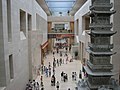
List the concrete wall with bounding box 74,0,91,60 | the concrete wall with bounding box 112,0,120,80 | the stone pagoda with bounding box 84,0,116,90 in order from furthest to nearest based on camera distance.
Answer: the concrete wall with bounding box 74,0,91,60 → the concrete wall with bounding box 112,0,120,80 → the stone pagoda with bounding box 84,0,116,90

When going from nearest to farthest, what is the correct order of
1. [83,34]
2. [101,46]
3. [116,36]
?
[101,46]
[116,36]
[83,34]

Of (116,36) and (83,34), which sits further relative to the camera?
(83,34)

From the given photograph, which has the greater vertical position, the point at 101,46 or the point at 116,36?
the point at 116,36

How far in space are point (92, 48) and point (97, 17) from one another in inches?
72.6

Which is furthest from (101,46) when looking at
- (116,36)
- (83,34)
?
(83,34)

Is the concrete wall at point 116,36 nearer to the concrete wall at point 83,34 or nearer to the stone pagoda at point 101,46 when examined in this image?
the stone pagoda at point 101,46

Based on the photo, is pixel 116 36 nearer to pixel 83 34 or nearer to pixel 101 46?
pixel 101 46

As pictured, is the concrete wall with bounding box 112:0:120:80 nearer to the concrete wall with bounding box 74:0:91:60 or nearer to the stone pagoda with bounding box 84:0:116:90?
the stone pagoda with bounding box 84:0:116:90

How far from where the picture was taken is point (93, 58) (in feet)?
40.2

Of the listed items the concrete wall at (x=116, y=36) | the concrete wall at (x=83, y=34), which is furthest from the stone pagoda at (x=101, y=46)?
the concrete wall at (x=83, y=34)

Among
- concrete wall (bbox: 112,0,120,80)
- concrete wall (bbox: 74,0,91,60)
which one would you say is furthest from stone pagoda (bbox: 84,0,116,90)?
concrete wall (bbox: 74,0,91,60)

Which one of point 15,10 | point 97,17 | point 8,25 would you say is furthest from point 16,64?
point 97,17

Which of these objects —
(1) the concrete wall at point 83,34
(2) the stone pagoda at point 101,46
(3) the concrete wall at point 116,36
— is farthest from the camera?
(1) the concrete wall at point 83,34

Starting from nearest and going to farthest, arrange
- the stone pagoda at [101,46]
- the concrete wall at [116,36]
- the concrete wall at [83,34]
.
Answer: the stone pagoda at [101,46] → the concrete wall at [116,36] → the concrete wall at [83,34]
